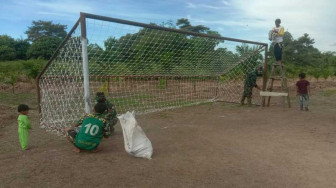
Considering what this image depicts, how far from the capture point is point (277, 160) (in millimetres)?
3895

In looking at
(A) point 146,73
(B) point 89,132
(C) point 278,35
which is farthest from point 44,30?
(B) point 89,132

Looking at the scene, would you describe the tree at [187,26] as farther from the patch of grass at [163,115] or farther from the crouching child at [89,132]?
the crouching child at [89,132]

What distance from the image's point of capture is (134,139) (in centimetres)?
398

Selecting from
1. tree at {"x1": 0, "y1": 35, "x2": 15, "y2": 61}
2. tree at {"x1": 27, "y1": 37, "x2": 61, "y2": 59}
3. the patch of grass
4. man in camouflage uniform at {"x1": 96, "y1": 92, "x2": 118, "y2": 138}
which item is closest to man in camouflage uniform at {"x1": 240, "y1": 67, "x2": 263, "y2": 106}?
the patch of grass

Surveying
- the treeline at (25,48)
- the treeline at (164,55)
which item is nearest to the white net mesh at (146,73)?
the treeline at (164,55)

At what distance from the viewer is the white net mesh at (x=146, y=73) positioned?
18.0 ft

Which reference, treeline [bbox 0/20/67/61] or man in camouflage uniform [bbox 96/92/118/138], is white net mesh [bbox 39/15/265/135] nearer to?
man in camouflage uniform [bbox 96/92/118/138]

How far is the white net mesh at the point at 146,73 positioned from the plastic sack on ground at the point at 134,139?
1.54 meters

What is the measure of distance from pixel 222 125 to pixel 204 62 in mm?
2814

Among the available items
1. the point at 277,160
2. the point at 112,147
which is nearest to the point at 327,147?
Result: the point at 277,160

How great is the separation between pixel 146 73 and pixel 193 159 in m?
4.18

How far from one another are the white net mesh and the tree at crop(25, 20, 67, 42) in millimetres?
28402

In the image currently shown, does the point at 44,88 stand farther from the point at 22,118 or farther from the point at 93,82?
the point at 22,118

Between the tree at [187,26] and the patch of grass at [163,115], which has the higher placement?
the tree at [187,26]
